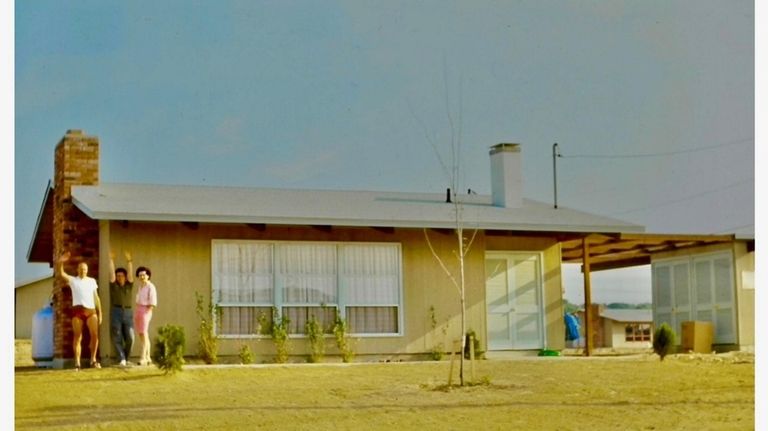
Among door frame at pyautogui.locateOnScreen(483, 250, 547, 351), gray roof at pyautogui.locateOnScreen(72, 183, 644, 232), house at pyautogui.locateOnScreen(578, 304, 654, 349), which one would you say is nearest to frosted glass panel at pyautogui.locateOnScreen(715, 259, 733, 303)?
gray roof at pyautogui.locateOnScreen(72, 183, 644, 232)

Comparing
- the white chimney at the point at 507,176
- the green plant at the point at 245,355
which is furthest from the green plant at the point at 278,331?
the white chimney at the point at 507,176

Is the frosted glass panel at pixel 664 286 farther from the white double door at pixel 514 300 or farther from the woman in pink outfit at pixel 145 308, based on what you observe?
the woman in pink outfit at pixel 145 308

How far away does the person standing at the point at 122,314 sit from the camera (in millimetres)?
17250

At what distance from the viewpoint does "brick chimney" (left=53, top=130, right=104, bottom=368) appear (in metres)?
17.9

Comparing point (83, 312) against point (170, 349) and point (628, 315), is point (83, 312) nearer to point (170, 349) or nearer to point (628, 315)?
point (170, 349)

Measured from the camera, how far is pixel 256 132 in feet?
60.2

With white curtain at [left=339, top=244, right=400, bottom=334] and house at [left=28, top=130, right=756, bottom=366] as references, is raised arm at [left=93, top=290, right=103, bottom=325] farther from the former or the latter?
white curtain at [left=339, top=244, right=400, bottom=334]

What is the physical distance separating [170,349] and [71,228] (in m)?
3.61

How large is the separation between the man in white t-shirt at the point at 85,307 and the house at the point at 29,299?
14.8 meters

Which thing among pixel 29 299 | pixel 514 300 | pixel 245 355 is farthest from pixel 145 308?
pixel 29 299

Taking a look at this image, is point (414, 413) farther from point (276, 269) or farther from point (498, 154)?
point (498, 154)

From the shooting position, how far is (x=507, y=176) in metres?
22.0

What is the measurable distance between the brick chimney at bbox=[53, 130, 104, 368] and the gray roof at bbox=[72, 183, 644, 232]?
253mm
